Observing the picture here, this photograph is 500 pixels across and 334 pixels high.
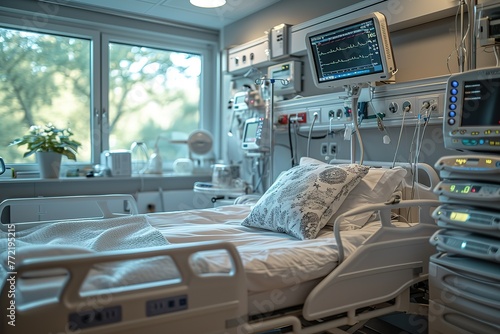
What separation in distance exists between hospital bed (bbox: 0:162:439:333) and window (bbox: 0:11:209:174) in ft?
5.40

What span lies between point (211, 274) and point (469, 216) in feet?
3.20

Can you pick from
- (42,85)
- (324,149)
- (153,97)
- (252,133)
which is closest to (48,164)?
(42,85)

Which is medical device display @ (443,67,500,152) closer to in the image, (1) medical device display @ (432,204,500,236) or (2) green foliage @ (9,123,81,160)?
(1) medical device display @ (432,204,500,236)

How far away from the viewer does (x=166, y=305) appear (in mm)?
1285

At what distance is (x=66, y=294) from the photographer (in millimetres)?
1155

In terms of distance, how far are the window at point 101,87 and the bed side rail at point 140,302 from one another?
257 centimetres

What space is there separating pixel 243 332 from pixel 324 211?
0.71 m

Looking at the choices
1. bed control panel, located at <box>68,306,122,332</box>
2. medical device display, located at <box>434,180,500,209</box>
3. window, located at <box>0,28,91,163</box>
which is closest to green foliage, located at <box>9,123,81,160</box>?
window, located at <box>0,28,91,163</box>

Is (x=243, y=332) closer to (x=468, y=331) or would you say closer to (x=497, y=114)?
(x=468, y=331)

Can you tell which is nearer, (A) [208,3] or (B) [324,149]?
(B) [324,149]

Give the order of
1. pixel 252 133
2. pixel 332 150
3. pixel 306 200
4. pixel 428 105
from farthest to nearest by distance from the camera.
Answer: pixel 252 133
pixel 332 150
pixel 428 105
pixel 306 200

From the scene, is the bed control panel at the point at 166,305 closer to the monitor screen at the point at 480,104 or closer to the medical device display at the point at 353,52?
the monitor screen at the point at 480,104

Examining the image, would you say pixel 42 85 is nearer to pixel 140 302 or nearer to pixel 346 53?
pixel 346 53

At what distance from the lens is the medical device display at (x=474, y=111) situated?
1.54 m
